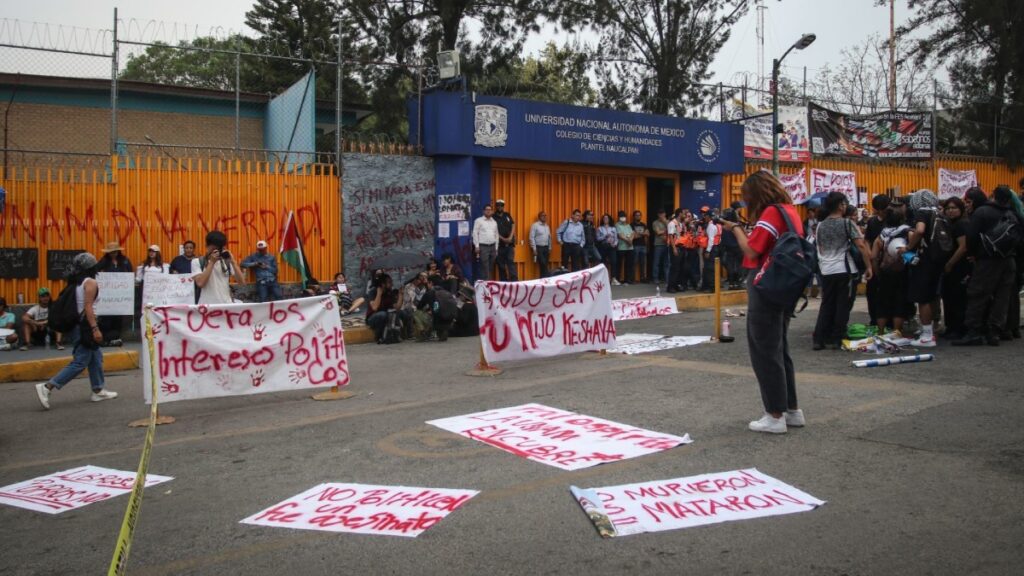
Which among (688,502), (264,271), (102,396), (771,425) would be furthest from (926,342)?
(264,271)

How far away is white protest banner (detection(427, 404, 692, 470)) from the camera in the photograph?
5.79 meters

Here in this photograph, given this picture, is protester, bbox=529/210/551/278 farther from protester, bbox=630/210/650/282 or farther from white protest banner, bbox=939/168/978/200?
white protest banner, bbox=939/168/978/200

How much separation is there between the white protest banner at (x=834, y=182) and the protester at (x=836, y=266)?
15286mm

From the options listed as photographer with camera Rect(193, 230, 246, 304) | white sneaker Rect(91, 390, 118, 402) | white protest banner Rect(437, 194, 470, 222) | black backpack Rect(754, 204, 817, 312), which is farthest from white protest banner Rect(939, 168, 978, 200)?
Result: white sneaker Rect(91, 390, 118, 402)

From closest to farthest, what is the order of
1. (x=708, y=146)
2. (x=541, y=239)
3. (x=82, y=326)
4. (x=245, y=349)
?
(x=245, y=349), (x=82, y=326), (x=541, y=239), (x=708, y=146)

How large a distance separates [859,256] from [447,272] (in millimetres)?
7448

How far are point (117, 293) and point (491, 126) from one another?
333 inches

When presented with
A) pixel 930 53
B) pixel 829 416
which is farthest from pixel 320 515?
pixel 930 53

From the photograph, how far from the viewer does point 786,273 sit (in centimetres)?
597

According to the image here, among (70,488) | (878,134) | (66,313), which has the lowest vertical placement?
(70,488)

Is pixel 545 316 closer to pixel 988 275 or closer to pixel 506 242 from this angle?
pixel 988 275

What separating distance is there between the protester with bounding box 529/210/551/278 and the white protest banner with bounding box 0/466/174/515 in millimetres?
13877

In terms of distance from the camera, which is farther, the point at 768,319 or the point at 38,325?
the point at 38,325

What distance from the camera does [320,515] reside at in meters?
4.67
